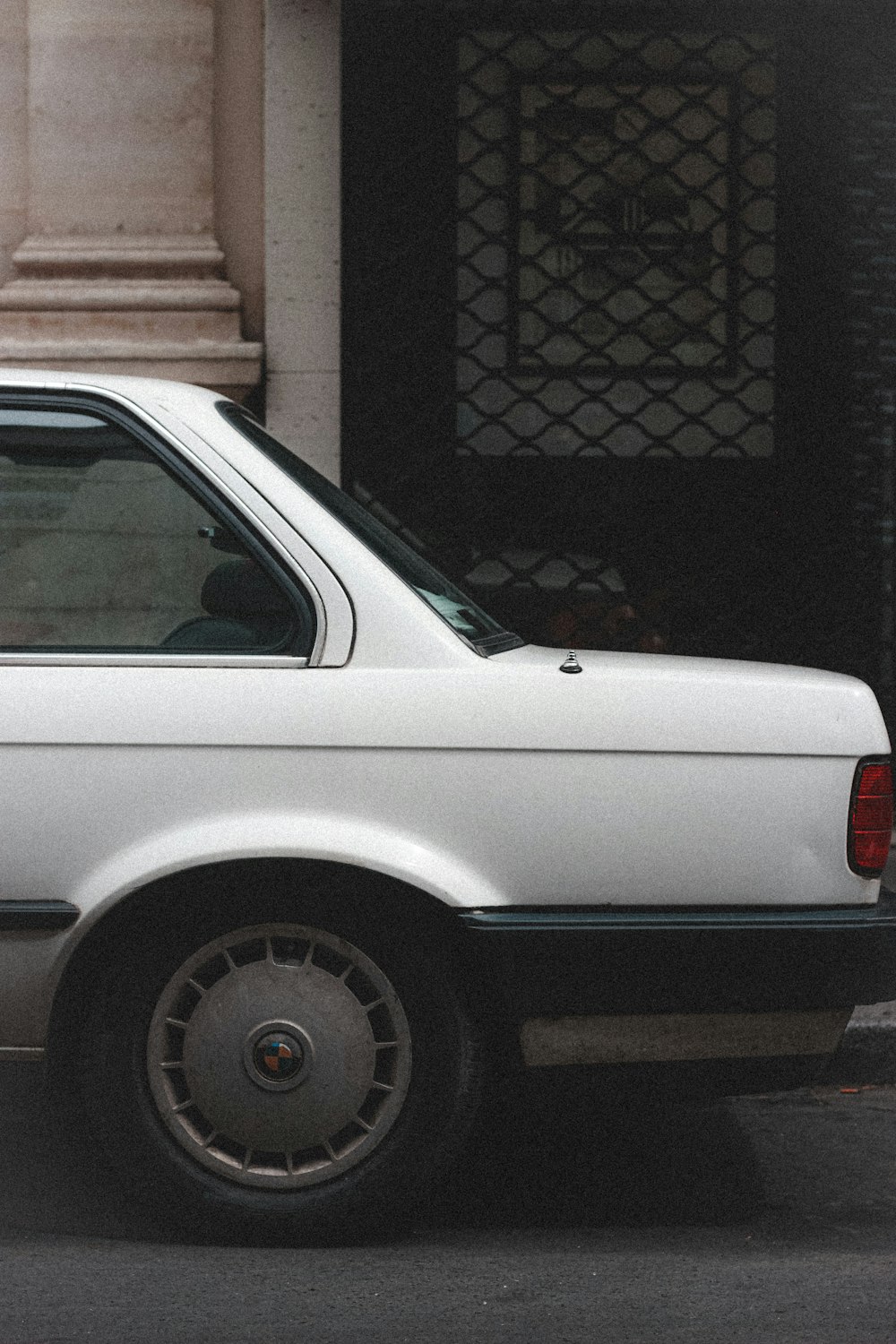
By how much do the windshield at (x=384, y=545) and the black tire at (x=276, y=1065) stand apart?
629 mm

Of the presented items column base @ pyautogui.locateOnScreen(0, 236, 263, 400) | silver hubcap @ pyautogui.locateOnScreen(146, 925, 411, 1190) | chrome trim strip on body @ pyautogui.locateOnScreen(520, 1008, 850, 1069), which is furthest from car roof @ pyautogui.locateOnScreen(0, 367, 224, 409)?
column base @ pyautogui.locateOnScreen(0, 236, 263, 400)

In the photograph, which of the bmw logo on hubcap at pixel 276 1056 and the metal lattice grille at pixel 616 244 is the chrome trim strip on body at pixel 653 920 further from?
the metal lattice grille at pixel 616 244

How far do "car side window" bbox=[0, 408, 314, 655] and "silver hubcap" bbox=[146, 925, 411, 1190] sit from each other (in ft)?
1.97

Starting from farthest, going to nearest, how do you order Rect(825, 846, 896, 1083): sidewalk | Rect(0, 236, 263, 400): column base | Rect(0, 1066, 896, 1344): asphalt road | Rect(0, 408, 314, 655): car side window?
Rect(0, 236, 263, 400): column base < Rect(825, 846, 896, 1083): sidewalk < Rect(0, 408, 314, 655): car side window < Rect(0, 1066, 896, 1344): asphalt road

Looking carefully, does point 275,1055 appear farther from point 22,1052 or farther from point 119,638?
point 119,638

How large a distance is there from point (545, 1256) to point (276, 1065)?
64cm

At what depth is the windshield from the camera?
11.4ft

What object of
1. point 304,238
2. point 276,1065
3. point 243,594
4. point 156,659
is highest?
point 304,238

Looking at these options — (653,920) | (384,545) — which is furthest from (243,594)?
(653,920)

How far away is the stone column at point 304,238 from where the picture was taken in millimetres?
7641

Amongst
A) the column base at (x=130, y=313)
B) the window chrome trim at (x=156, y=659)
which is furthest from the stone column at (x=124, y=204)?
the window chrome trim at (x=156, y=659)

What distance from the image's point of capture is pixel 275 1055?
337 cm

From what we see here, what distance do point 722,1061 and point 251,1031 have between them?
0.90 metres

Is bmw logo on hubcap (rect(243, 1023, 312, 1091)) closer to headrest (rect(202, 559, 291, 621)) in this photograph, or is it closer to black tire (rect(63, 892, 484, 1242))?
black tire (rect(63, 892, 484, 1242))
